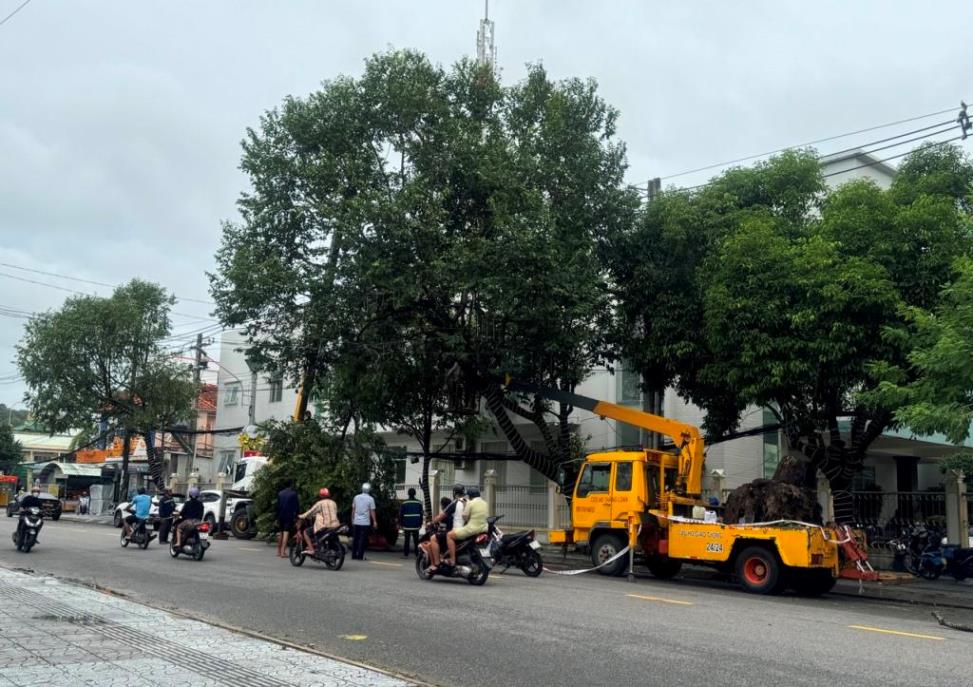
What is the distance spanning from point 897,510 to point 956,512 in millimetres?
1642

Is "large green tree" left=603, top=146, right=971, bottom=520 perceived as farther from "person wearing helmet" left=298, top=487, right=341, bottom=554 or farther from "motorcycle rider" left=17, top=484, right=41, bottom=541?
"motorcycle rider" left=17, top=484, right=41, bottom=541

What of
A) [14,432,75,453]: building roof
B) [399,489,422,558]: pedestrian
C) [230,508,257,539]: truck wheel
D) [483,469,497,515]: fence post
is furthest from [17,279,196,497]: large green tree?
[14,432,75,453]: building roof

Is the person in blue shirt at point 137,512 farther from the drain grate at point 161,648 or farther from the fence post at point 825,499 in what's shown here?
the fence post at point 825,499

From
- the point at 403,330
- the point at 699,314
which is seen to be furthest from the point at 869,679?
the point at 403,330

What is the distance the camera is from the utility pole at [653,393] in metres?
21.8

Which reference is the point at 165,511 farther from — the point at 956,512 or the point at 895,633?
the point at 956,512

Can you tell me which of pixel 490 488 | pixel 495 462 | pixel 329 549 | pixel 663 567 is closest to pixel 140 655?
pixel 329 549

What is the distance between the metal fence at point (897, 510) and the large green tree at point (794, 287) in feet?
9.30

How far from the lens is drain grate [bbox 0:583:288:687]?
22.2ft

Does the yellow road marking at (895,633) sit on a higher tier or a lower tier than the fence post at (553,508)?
lower

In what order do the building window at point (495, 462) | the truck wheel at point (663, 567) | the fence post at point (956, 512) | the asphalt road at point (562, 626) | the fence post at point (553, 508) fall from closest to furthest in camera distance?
1. the asphalt road at point (562, 626)
2. the truck wheel at point (663, 567)
3. the fence post at point (956, 512)
4. the fence post at point (553, 508)
5. the building window at point (495, 462)

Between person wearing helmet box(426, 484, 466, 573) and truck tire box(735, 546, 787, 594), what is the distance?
16.5 ft

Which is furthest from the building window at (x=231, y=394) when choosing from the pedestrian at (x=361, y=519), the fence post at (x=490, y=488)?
the pedestrian at (x=361, y=519)

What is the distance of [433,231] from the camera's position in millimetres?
19406
